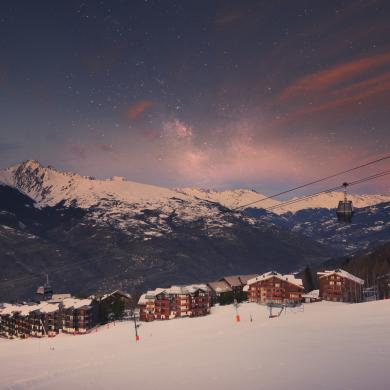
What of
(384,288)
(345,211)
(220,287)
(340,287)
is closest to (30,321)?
(220,287)

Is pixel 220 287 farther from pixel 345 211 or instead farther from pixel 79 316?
pixel 345 211

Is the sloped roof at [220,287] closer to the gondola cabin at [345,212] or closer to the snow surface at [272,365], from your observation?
the snow surface at [272,365]

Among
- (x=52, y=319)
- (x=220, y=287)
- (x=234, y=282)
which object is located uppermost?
(x=234, y=282)

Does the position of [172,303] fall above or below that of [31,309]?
below

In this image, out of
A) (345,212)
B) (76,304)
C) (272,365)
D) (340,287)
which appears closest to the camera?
(272,365)

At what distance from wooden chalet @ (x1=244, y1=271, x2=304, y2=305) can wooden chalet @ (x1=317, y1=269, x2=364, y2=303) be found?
13015 mm

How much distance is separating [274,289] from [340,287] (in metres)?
21.1

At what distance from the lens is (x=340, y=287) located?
4286 inches

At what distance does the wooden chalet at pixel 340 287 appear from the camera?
107 m

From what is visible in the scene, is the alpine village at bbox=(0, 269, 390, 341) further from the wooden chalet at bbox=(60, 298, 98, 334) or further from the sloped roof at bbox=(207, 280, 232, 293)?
the sloped roof at bbox=(207, 280, 232, 293)

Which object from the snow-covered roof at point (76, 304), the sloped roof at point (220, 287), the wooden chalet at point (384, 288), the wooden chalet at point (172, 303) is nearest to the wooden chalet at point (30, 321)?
the snow-covered roof at point (76, 304)

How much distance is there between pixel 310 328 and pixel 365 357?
1379 centimetres

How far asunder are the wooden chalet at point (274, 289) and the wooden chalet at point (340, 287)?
1301 cm

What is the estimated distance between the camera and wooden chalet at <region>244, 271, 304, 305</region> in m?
123
